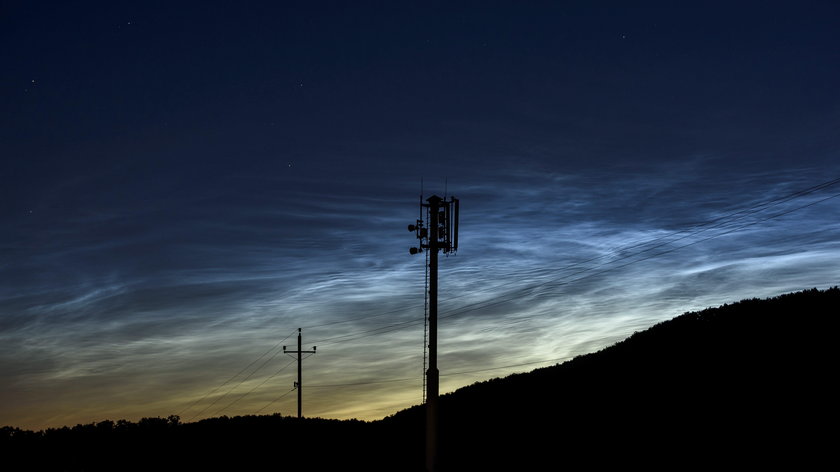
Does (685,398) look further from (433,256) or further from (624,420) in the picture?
(433,256)

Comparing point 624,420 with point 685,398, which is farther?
point 624,420

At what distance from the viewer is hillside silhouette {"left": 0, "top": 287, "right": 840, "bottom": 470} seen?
26500mm

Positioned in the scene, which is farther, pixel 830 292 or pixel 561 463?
pixel 830 292

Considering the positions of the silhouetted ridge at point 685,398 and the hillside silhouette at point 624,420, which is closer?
the silhouetted ridge at point 685,398

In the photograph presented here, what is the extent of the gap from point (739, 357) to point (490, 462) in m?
12.7

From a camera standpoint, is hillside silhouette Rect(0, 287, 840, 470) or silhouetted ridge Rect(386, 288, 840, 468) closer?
silhouetted ridge Rect(386, 288, 840, 468)

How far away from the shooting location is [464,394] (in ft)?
174

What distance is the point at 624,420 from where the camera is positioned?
105 ft

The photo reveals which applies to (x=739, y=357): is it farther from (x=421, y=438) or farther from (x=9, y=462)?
(x=9, y=462)

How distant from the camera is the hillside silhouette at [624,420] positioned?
2650cm

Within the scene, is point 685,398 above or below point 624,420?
above

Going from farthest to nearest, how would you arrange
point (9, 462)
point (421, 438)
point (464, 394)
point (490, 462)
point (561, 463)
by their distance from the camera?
point (9, 462) → point (464, 394) → point (421, 438) → point (490, 462) → point (561, 463)

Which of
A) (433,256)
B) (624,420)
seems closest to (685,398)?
(624,420)

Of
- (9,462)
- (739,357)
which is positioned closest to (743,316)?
(739,357)
